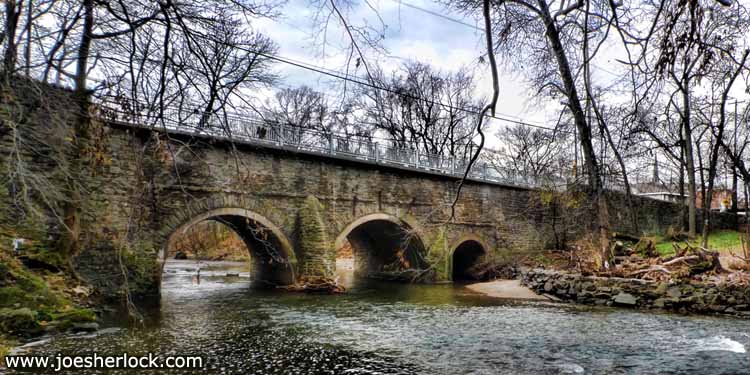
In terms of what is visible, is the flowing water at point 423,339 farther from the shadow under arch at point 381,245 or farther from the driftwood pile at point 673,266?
the shadow under arch at point 381,245

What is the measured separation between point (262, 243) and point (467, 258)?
9.83 metres

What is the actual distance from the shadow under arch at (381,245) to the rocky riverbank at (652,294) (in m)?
4.95

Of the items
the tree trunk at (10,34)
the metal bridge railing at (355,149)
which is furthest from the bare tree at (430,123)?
the tree trunk at (10,34)

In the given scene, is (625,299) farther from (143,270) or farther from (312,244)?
(143,270)

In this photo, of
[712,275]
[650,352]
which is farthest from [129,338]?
[712,275]

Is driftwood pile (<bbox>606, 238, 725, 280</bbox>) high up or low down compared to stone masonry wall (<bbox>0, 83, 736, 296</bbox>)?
down

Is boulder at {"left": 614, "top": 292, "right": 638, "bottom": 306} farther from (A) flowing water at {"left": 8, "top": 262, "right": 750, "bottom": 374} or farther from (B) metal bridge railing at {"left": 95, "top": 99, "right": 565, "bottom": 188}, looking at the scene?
(B) metal bridge railing at {"left": 95, "top": 99, "right": 565, "bottom": 188}

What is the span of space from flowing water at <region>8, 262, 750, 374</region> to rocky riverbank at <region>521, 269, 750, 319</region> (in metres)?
0.75

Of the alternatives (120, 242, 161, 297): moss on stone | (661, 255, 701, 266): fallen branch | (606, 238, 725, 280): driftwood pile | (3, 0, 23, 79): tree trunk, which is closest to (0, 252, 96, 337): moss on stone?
(120, 242, 161, 297): moss on stone

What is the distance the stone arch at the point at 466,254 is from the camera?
20.4 meters

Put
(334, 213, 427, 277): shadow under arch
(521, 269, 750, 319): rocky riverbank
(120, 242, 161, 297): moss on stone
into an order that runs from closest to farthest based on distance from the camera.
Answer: (521, 269, 750, 319): rocky riverbank → (120, 242, 161, 297): moss on stone → (334, 213, 427, 277): shadow under arch

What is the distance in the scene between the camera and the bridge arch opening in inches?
826

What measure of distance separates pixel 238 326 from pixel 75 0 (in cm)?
709

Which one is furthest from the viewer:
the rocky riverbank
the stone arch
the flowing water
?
the stone arch
